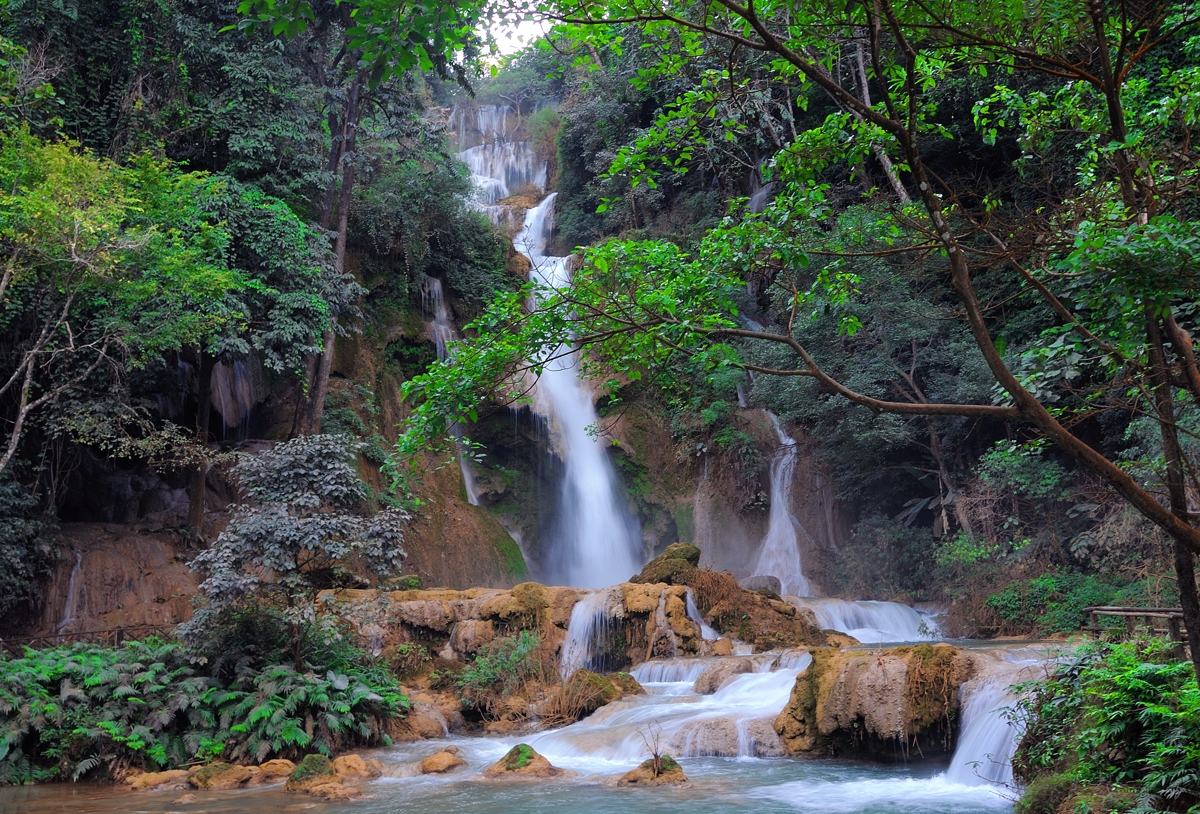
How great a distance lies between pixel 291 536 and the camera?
1149 cm

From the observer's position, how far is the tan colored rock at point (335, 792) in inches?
340

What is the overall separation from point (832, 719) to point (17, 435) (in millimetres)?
12044

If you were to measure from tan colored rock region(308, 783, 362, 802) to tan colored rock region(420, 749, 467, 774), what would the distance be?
108 cm

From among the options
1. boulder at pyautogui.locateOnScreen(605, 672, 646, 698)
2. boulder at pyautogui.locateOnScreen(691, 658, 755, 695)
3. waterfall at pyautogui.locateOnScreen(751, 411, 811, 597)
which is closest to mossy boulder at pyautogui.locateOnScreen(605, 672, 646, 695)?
boulder at pyautogui.locateOnScreen(605, 672, 646, 698)

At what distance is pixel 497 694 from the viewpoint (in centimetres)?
1298

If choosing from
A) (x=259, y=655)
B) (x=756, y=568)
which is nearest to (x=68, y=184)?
(x=259, y=655)

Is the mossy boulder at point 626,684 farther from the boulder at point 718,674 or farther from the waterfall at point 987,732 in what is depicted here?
the waterfall at point 987,732

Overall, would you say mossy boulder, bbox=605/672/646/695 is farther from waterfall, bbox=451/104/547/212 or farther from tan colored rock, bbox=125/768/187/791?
waterfall, bbox=451/104/547/212

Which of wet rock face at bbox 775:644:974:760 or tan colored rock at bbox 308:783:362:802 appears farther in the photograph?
wet rock face at bbox 775:644:974:760

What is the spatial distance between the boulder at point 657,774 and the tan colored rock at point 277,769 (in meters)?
3.93

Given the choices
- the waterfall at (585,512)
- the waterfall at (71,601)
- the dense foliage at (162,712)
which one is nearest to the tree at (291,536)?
the dense foliage at (162,712)

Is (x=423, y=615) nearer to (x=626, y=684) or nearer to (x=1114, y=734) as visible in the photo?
(x=626, y=684)

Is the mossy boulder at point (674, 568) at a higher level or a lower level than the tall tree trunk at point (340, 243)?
lower

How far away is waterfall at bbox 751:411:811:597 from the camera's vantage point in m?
23.4
